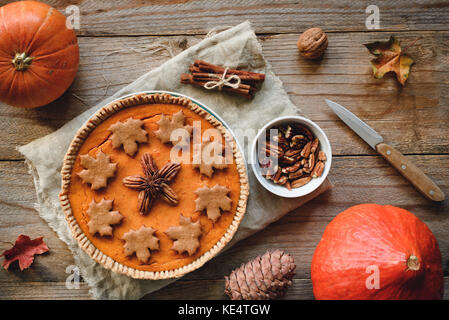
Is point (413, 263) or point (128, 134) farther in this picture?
point (128, 134)

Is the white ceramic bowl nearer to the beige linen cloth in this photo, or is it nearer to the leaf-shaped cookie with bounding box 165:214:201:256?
the beige linen cloth

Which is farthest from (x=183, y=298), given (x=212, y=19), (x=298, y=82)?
(x=212, y=19)

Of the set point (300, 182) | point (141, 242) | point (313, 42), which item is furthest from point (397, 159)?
point (141, 242)

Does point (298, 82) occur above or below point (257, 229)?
above

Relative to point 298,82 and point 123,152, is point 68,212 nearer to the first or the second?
point 123,152

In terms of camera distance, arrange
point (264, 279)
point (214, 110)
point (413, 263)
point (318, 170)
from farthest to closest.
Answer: point (214, 110), point (318, 170), point (264, 279), point (413, 263)

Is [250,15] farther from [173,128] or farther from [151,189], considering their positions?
[151,189]
